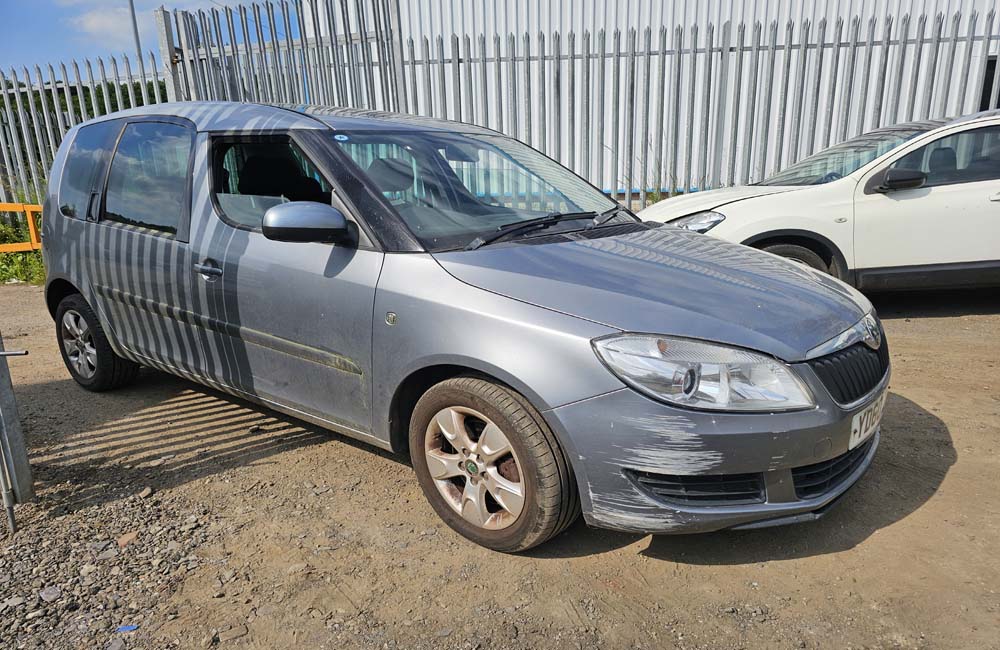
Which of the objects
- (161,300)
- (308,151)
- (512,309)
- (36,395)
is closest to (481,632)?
(512,309)

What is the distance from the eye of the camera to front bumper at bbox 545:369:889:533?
218 cm

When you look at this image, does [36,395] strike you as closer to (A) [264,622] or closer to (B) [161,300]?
(B) [161,300]

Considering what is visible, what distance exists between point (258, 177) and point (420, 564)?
1.94 m

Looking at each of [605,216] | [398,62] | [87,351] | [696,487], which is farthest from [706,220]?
[398,62]

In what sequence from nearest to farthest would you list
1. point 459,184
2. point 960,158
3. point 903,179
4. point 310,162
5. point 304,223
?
point 304,223
point 310,162
point 459,184
point 903,179
point 960,158

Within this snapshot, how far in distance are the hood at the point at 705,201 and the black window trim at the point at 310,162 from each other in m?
3.49

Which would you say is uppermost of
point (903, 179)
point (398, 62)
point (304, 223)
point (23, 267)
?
point (398, 62)

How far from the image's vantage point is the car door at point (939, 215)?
17.6 ft

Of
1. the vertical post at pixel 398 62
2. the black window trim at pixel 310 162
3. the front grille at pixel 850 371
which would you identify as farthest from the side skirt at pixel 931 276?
the vertical post at pixel 398 62

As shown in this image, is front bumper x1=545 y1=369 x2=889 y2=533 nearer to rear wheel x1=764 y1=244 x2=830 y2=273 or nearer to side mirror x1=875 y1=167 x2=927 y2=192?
rear wheel x1=764 y1=244 x2=830 y2=273

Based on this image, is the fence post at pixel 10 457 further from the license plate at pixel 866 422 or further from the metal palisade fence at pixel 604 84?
the metal palisade fence at pixel 604 84

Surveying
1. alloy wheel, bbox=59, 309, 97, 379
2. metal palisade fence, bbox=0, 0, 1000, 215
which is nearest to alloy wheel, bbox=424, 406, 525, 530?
alloy wheel, bbox=59, 309, 97, 379

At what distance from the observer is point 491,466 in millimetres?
2502

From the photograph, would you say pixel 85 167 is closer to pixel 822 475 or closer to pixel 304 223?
pixel 304 223
